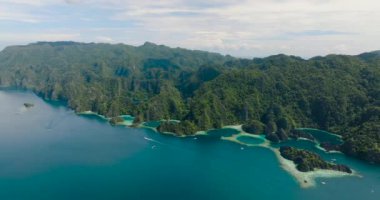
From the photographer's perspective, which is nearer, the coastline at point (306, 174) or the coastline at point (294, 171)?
the coastline at point (306, 174)

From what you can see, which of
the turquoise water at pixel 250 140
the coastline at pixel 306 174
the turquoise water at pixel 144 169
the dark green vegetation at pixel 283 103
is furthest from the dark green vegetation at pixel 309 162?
the turquoise water at pixel 250 140

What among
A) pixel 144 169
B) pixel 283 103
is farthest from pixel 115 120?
pixel 283 103

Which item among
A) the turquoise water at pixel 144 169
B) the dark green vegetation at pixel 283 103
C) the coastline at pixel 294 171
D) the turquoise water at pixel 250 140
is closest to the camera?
the turquoise water at pixel 144 169

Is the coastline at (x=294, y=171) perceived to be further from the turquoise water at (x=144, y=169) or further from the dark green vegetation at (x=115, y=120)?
the dark green vegetation at (x=115, y=120)

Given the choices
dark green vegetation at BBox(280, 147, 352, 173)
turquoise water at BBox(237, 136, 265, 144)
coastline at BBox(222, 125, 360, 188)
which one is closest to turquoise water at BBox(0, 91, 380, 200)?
coastline at BBox(222, 125, 360, 188)

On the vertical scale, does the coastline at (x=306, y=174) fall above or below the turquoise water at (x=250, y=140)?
below

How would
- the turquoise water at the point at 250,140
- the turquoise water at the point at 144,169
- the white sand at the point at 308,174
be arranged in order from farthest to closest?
the turquoise water at the point at 250,140 → the white sand at the point at 308,174 → the turquoise water at the point at 144,169

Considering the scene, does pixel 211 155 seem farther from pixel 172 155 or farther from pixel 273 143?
pixel 273 143

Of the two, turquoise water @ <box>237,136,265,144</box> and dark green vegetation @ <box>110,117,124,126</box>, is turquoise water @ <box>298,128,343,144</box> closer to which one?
turquoise water @ <box>237,136,265,144</box>

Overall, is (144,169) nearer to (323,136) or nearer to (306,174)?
(306,174)
